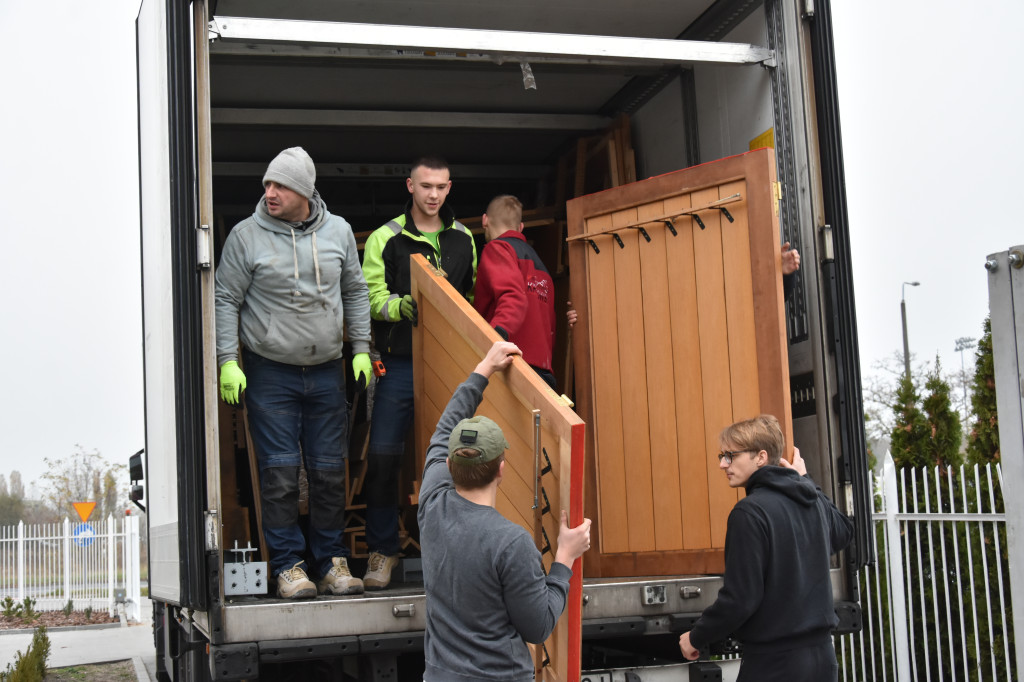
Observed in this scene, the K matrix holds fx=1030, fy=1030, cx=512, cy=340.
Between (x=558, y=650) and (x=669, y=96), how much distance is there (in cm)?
351

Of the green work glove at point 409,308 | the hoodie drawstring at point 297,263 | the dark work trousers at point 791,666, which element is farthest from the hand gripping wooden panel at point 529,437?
the dark work trousers at point 791,666

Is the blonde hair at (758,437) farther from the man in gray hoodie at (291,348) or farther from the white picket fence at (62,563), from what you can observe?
the white picket fence at (62,563)

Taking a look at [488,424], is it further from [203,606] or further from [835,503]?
[835,503]

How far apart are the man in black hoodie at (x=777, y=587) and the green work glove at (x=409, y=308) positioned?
68.2 inches

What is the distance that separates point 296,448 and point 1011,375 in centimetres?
289

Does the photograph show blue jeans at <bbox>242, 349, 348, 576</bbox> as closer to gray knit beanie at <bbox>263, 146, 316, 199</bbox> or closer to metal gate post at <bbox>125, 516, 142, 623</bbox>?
gray knit beanie at <bbox>263, 146, 316, 199</bbox>

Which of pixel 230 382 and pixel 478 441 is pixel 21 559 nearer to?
pixel 230 382

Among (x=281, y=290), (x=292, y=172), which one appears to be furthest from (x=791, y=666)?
(x=292, y=172)

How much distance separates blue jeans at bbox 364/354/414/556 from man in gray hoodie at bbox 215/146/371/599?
0.27 meters

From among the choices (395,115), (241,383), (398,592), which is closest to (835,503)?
(398,592)

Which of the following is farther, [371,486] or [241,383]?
[371,486]

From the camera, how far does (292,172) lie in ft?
13.8

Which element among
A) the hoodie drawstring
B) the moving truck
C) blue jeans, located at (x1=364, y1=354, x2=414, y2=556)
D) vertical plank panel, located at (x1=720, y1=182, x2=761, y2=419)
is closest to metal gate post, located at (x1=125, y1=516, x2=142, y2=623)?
the moving truck

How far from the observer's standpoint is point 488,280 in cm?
471
